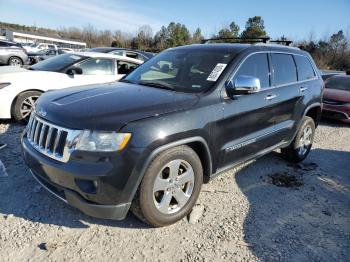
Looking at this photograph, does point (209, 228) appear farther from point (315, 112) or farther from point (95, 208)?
point (315, 112)

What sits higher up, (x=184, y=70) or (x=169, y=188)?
(x=184, y=70)

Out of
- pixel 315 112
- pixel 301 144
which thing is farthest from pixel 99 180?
pixel 315 112

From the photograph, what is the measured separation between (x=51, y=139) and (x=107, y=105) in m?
0.58

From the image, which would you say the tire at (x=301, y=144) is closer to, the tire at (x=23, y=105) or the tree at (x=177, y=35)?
Answer: the tire at (x=23, y=105)

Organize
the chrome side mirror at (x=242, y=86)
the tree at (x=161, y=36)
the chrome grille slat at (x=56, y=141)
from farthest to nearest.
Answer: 1. the tree at (x=161, y=36)
2. the chrome side mirror at (x=242, y=86)
3. the chrome grille slat at (x=56, y=141)

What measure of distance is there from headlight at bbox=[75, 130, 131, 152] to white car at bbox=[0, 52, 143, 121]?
3.85 meters

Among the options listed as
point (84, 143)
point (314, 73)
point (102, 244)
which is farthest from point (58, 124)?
point (314, 73)

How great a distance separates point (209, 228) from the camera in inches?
128

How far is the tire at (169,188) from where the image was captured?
2848mm

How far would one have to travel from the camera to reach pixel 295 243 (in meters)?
3.09

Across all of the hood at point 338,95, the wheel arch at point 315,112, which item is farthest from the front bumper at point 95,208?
the hood at point 338,95

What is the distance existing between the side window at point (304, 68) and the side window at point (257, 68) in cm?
99

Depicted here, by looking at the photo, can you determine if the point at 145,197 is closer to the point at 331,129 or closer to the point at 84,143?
the point at 84,143

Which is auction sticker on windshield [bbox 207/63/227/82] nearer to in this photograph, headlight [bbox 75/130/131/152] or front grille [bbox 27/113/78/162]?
headlight [bbox 75/130/131/152]
